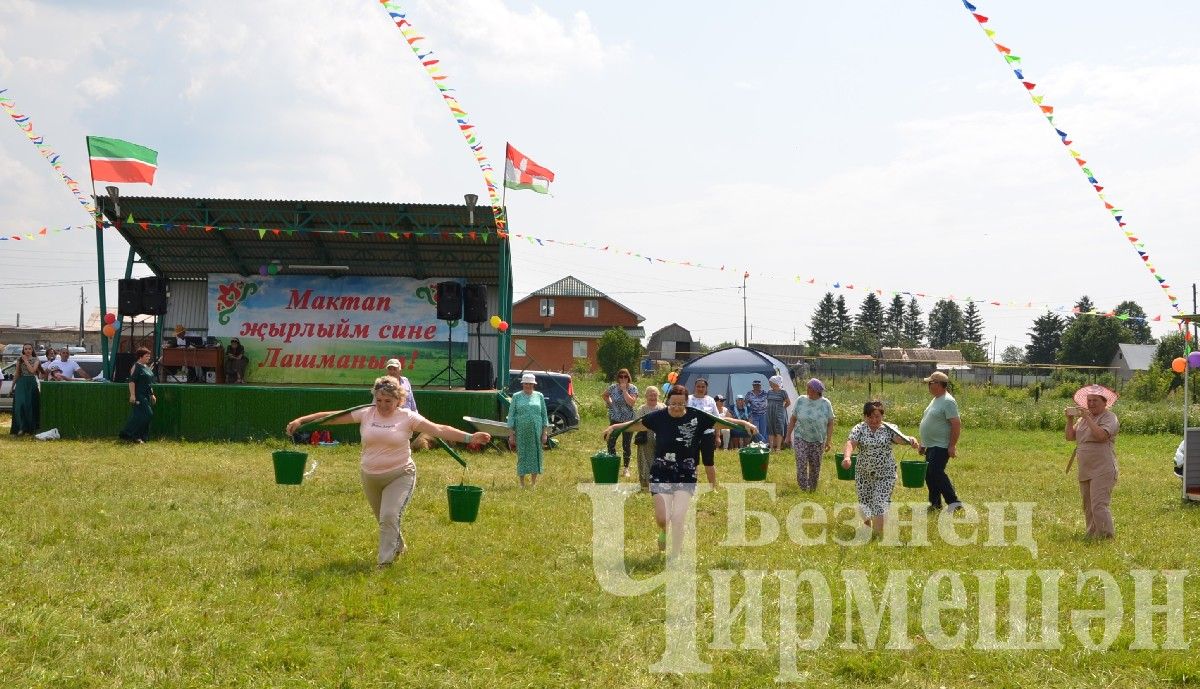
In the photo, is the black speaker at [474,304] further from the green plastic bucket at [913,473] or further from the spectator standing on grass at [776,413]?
the green plastic bucket at [913,473]

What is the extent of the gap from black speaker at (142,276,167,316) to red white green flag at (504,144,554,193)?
25.6 ft

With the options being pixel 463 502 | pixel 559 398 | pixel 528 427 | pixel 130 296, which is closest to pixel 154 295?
pixel 130 296

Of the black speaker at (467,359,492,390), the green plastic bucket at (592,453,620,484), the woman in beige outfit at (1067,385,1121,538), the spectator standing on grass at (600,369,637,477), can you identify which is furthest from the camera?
the black speaker at (467,359,492,390)

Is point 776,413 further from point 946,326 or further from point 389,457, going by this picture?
point 946,326

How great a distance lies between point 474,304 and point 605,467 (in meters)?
11.6

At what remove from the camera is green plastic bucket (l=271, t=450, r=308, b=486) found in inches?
454

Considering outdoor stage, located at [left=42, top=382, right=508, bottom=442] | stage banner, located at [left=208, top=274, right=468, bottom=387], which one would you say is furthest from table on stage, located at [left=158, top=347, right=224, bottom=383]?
outdoor stage, located at [left=42, top=382, right=508, bottom=442]

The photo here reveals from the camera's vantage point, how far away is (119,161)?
21578 mm

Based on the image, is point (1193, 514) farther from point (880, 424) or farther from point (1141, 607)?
point (1141, 607)

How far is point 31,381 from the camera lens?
19766 mm

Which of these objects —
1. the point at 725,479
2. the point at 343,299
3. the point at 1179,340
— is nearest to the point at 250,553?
the point at 725,479

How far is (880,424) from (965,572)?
7.75 ft

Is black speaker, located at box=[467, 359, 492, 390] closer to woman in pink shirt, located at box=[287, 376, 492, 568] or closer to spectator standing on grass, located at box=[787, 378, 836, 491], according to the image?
spectator standing on grass, located at box=[787, 378, 836, 491]

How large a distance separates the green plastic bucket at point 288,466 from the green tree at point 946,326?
14080 cm
